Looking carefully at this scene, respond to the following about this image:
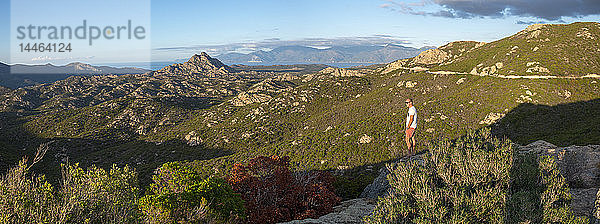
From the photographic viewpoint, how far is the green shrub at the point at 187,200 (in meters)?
12.1

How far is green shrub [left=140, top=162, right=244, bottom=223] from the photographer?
12.1 meters

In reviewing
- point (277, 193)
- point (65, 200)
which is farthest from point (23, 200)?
point (277, 193)

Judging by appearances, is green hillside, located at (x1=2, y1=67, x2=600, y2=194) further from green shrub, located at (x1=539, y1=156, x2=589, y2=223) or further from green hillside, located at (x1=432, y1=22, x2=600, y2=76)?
green shrub, located at (x1=539, y1=156, x2=589, y2=223)

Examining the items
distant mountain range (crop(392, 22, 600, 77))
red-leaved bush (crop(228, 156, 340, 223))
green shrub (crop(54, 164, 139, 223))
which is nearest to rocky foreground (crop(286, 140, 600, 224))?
red-leaved bush (crop(228, 156, 340, 223))

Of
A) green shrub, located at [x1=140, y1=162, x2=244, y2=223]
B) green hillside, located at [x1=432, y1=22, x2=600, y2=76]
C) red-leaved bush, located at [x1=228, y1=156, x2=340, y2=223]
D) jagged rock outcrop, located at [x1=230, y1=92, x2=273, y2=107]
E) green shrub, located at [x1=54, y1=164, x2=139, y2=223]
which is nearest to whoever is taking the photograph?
green shrub, located at [x1=54, y1=164, x2=139, y2=223]

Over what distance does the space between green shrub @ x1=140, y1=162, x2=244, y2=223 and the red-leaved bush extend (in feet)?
8.56

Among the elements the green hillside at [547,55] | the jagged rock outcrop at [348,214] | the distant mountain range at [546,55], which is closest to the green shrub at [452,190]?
the jagged rock outcrop at [348,214]

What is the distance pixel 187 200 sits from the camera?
44.0 feet

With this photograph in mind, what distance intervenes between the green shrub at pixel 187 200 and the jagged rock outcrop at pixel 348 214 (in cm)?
390

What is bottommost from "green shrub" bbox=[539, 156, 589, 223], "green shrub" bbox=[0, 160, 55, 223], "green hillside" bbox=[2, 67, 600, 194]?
"green hillside" bbox=[2, 67, 600, 194]

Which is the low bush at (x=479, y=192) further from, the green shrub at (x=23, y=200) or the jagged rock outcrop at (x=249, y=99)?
the jagged rock outcrop at (x=249, y=99)

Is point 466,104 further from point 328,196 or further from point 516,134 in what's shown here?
point 328,196

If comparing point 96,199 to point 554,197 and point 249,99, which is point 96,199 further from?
point 249,99

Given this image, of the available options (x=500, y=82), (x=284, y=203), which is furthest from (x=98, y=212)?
(x=500, y=82)
